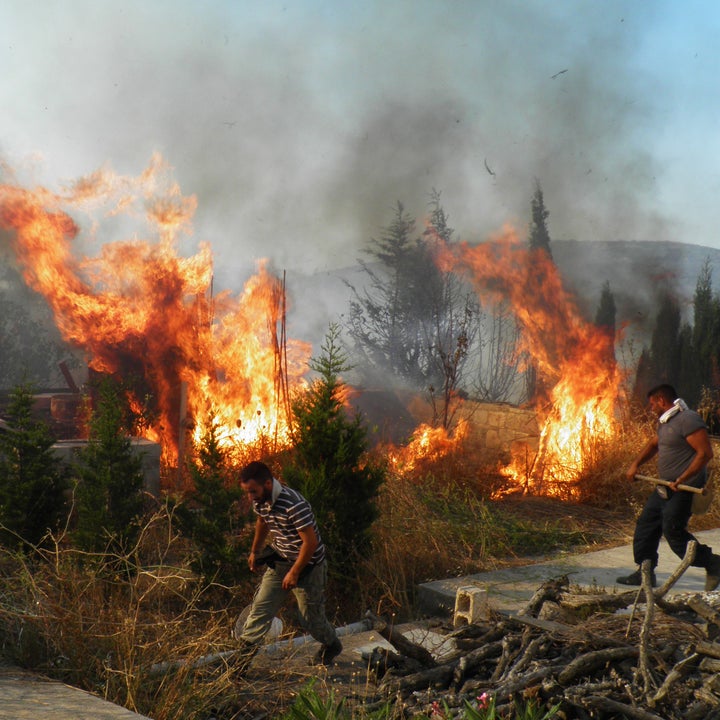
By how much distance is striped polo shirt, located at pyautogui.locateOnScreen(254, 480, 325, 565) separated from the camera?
554 cm

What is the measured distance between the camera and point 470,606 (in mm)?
6363

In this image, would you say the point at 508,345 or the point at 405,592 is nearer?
the point at 405,592

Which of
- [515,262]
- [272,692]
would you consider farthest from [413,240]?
[272,692]

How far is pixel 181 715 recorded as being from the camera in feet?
14.2

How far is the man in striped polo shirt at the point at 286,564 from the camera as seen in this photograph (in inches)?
216

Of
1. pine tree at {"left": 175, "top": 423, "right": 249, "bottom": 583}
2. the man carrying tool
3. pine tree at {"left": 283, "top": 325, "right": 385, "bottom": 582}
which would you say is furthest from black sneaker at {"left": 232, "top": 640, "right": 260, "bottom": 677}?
the man carrying tool

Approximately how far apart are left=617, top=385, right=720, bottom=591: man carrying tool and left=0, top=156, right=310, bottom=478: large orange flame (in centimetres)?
698

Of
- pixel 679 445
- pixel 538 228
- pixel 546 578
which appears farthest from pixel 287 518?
pixel 538 228

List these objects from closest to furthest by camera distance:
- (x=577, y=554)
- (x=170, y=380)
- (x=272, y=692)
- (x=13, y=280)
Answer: (x=272, y=692)
(x=577, y=554)
(x=170, y=380)
(x=13, y=280)

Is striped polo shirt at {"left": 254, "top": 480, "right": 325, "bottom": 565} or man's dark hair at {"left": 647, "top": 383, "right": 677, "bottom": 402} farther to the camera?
man's dark hair at {"left": 647, "top": 383, "right": 677, "bottom": 402}

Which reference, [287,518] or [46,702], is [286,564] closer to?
[287,518]

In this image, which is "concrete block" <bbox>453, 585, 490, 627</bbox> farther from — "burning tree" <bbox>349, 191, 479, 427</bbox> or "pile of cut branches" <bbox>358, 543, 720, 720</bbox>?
"burning tree" <bbox>349, 191, 479, 427</bbox>

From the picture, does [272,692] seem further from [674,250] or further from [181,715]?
[674,250]

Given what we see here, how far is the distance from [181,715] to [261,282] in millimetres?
11356
